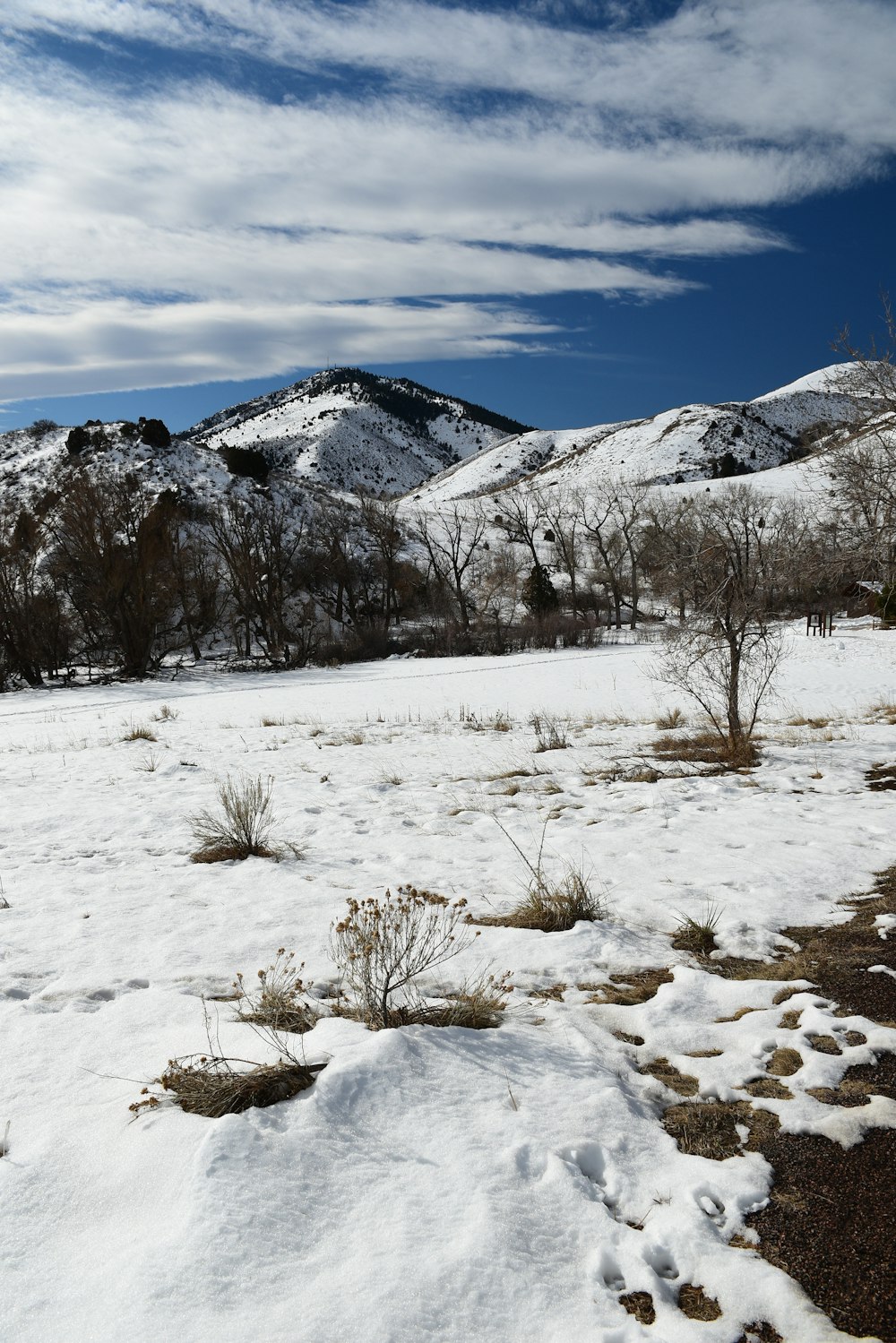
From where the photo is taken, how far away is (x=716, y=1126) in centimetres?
299

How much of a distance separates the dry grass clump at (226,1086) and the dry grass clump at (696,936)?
259cm

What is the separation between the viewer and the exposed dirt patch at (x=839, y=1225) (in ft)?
7.16

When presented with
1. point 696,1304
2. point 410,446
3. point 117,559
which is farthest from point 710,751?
point 410,446

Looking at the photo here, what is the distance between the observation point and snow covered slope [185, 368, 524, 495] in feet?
466

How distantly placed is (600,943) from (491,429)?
657 feet

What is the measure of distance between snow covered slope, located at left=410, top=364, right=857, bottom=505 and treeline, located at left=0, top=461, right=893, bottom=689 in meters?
30.7

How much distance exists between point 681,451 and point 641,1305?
11286 centimetres

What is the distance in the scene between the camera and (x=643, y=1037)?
12.0 ft

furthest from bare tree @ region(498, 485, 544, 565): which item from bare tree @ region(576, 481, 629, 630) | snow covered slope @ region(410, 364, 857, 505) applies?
snow covered slope @ region(410, 364, 857, 505)

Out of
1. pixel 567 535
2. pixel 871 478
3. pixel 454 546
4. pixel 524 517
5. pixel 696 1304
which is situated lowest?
pixel 696 1304

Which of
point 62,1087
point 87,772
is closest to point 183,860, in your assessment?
point 62,1087

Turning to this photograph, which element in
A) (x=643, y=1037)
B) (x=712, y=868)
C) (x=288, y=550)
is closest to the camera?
(x=643, y=1037)

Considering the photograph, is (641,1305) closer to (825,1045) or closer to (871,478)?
(825,1045)

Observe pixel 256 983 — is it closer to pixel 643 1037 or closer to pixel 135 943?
pixel 135 943
